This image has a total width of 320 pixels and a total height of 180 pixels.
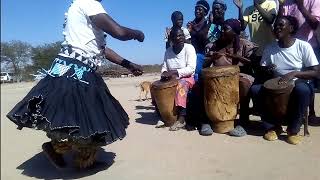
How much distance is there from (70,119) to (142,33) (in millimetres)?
1109

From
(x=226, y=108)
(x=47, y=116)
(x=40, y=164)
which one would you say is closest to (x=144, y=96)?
(x=226, y=108)

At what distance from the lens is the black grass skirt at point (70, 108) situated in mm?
3855

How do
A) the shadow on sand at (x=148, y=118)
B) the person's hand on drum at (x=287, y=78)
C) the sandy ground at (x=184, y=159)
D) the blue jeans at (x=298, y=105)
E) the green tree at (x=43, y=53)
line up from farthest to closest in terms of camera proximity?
the green tree at (x=43, y=53) → the shadow on sand at (x=148, y=118) → the person's hand on drum at (x=287, y=78) → the blue jeans at (x=298, y=105) → the sandy ground at (x=184, y=159)

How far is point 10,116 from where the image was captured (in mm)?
3951

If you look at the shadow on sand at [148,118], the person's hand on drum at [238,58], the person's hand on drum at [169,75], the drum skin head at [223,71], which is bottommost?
the shadow on sand at [148,118]

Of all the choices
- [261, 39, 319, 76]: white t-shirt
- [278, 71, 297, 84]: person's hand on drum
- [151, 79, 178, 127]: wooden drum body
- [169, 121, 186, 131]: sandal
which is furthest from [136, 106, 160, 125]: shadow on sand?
[278, 71, 297, 84]: person's hand on drum

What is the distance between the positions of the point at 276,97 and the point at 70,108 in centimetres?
258

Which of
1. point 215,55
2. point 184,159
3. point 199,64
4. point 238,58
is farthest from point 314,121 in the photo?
point 184,159

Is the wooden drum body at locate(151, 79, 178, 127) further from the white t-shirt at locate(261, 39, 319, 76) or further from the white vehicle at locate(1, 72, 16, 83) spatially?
the white vehicle at locate(1, 72, 16, 83)

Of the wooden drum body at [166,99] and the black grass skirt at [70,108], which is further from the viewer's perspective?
the wooden drum body at [166,99]

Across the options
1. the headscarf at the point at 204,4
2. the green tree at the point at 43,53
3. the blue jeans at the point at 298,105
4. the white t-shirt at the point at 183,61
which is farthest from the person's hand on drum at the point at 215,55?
the green tree at the point at 43,53

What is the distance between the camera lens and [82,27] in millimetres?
3988

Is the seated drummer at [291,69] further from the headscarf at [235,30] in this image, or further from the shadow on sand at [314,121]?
the shadow on sand at [314,121]

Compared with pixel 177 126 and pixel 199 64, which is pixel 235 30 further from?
pixel 177 126
